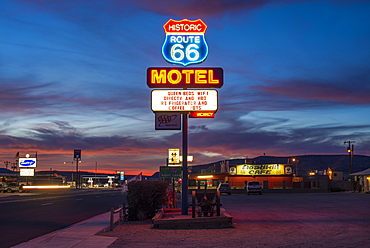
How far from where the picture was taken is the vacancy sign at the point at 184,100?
17812mm

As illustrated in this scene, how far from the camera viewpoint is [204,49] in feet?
61.1

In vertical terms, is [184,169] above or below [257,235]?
above

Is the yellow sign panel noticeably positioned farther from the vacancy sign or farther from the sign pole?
the vacancy sign

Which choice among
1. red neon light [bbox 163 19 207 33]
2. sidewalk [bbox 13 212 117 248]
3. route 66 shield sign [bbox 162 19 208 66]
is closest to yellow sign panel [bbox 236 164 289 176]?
route 66 shield sign [bbox 162 19 208 66]

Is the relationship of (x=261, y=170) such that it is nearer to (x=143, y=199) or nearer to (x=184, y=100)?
(x=184, y=100)

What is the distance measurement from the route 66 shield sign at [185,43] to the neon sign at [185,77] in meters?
0.76

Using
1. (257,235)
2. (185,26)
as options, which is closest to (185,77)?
(185,26)

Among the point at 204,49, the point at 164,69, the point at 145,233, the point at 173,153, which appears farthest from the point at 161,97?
the point at 173,153

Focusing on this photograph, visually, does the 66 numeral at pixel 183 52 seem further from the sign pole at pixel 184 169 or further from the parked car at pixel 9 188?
the parked car at pixel 9 188

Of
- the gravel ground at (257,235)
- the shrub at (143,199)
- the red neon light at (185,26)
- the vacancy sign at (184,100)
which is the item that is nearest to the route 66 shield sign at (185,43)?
the red neon light at (185,26)

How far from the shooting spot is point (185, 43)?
1872 cm

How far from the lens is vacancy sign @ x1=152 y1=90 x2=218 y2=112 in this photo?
58.4 ft

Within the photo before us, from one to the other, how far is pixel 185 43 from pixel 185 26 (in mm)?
723

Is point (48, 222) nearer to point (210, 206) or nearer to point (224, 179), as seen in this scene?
point (210, 206)
